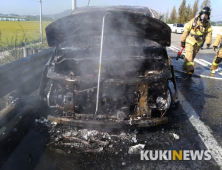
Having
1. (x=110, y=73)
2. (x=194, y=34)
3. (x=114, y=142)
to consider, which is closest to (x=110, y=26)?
(x=110, y=73)

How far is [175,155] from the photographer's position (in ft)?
8.55

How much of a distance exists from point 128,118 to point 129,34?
144 cm

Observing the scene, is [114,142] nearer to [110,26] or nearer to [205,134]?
[205,134]

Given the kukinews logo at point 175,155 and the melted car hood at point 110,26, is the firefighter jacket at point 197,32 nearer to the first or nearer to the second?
the melted car hood at point 110,26

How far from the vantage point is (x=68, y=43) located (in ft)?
12.9

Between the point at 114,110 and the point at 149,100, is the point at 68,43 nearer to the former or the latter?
the point at 114,110

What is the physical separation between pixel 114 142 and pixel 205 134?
56.7 inches

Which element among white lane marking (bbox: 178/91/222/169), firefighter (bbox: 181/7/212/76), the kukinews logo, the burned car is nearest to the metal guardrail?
the burned car

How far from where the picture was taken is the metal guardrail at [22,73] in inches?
130

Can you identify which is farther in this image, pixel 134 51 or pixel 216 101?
pixel 216 101

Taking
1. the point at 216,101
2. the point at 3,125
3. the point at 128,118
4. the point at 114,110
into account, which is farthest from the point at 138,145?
the point at 216,101

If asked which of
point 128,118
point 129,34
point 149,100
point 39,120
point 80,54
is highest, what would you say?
point 129,34

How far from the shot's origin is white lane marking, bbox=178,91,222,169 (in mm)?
2614

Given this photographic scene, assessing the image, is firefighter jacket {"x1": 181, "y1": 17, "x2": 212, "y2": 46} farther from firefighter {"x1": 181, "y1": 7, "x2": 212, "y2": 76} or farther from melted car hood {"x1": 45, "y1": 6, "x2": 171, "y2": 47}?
melted car hood {"x1": 45, "y1": 6, "x2": 171, "y2": 47}
